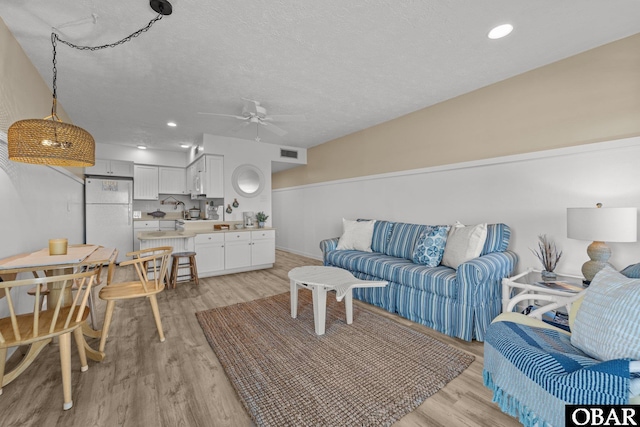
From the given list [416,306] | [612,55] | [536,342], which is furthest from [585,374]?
[612,55]

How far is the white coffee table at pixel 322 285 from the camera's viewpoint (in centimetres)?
234

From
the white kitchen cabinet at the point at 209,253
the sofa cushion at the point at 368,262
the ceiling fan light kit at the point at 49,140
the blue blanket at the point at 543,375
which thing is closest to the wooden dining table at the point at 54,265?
the ceiling fan light kit at the point at 49,140

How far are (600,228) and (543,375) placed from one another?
4.81ft

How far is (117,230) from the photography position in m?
5.47

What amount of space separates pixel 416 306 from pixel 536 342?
1467mm

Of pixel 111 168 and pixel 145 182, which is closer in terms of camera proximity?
pixel 111 168

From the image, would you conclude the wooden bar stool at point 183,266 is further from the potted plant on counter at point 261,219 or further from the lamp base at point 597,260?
the lamp base at point 597,260

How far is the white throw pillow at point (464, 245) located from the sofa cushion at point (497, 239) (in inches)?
3.2

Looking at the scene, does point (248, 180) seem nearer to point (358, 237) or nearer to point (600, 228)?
point (358, 237)

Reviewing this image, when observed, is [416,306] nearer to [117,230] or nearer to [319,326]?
[319,326]

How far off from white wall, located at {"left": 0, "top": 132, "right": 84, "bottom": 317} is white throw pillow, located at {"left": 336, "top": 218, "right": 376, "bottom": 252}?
10.9ft

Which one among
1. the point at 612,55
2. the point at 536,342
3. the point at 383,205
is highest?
the point at 612,55

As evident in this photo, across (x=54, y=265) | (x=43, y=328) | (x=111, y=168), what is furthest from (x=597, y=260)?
(x=111, y=168)

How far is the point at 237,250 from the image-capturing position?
462cm
